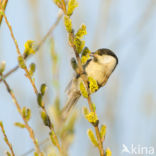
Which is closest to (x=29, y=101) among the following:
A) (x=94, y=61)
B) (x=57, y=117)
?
(x=94, y=61)

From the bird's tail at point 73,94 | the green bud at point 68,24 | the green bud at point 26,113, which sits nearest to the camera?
the green bud at point 68,24

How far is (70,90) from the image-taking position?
3.51 m

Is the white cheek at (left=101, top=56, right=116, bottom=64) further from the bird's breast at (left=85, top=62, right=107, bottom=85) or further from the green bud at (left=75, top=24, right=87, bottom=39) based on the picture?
the green bud at (left=75, top=24, right=87, bottom=39)

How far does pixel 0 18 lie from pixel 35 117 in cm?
209

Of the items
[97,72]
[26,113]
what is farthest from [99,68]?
[26,113]

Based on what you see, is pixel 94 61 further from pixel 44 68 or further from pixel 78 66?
pixel 78 66

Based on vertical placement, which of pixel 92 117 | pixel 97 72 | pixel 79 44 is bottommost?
pixel 92 117

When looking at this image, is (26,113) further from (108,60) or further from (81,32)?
(108,60)

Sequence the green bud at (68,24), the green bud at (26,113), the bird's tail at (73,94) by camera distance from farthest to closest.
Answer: the bird's tail at (73,94) < the green bud at (26,113) < the green bud at (68,24)

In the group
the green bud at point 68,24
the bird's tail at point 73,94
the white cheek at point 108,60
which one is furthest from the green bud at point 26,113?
the white cheek at point 108,60

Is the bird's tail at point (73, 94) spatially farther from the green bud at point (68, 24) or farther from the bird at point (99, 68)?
the green bud at point (68, 24)

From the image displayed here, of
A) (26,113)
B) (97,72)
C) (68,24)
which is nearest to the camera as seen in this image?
(68,24)

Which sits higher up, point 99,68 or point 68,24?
point 68,24

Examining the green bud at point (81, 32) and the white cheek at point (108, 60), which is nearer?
the green bud at point (81, 32)
